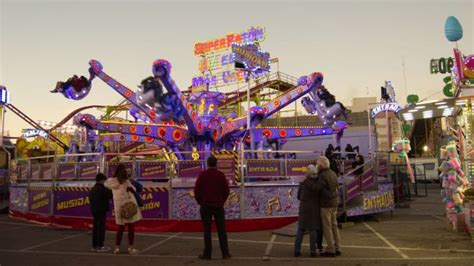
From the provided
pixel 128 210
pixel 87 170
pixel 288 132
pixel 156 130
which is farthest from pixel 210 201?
pixel 288 132

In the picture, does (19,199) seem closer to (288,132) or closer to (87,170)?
(87,170)

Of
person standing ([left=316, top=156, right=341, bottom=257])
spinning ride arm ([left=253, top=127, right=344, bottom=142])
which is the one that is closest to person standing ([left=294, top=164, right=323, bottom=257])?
person standing ([left=316, top=156, right=341, bottom=257])

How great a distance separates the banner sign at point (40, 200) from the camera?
1362 cm

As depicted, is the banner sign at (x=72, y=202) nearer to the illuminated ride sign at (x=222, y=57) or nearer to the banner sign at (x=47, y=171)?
the banner sign at (x=47, y=171)

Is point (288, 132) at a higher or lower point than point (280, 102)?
lower

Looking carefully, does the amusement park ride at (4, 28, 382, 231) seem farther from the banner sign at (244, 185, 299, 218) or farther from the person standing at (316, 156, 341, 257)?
the person standing at (316, 156, 341, 257)

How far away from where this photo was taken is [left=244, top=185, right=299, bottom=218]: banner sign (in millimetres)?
12018

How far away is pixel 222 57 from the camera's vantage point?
31.8 metres

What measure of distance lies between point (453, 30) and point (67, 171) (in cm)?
1342

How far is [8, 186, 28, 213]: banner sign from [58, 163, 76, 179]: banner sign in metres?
1.98

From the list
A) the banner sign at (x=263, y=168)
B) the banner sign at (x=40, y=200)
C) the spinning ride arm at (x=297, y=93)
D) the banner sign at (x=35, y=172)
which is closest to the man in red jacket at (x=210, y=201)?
the banner sign at (x=263, y=168)

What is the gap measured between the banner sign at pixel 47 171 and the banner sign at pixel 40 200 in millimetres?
450

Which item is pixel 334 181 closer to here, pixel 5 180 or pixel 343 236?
pixel 343 236

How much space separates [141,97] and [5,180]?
12281 mm
